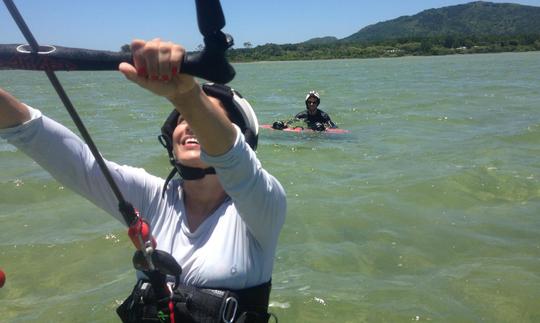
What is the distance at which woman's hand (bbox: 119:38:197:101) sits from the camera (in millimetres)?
1450

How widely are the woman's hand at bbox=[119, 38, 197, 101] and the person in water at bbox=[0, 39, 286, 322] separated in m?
0.40

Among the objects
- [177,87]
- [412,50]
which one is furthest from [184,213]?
[412,50]

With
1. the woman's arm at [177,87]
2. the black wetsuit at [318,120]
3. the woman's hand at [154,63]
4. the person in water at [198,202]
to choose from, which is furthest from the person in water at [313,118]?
the woman's hand at [154,63]

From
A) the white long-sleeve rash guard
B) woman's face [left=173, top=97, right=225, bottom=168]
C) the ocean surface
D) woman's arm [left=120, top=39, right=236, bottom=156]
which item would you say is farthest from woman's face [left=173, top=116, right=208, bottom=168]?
the ocean surface

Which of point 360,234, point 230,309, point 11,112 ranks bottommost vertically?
point 360,234

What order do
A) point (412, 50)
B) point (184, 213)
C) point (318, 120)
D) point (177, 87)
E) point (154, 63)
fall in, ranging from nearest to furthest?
point (154, 63) → point (177, 87) → point (184, 213) → point (318, 120) → point (412, 50)

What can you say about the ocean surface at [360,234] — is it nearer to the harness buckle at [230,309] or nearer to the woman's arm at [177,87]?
the harness buckle at [230,309]

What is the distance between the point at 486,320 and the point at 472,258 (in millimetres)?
1250

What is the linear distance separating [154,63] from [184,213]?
1046 millimetres

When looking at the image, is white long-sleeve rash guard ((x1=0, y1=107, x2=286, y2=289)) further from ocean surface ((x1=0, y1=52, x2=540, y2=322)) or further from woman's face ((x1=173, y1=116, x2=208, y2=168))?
ocean surface ((x1=0, y1=52, x2=540, y2=322))

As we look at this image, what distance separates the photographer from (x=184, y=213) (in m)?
2.38

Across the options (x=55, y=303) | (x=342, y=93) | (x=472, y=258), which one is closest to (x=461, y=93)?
(x=342, y=93)

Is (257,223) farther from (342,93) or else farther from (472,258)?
(342,93)

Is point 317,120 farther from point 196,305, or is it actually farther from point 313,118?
point 196,305
